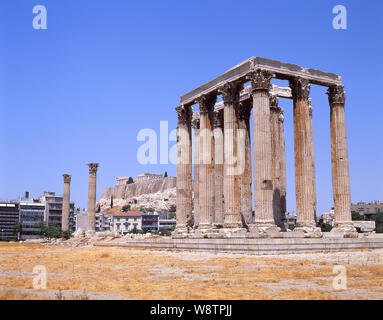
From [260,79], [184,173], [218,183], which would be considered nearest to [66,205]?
[184,173]

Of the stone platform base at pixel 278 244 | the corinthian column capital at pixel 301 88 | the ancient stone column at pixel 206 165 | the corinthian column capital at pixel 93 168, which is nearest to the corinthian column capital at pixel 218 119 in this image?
the ancient stone column at pixel 206 165

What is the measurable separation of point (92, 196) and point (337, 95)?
52516mm

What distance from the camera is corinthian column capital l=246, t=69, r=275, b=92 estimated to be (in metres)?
35.4

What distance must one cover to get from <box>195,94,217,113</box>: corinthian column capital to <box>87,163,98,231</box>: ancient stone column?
133 ft

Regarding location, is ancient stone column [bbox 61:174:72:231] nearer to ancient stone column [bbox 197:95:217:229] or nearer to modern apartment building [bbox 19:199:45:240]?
ancient stone column [bbox 197:95:217:229]

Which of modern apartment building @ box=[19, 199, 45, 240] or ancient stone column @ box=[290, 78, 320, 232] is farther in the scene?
modern apartment building @ box=[19, 199, 45, 240]

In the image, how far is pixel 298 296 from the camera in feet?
37.3

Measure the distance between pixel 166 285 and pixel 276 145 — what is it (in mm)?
32587

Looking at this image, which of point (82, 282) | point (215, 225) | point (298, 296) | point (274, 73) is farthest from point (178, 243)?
point (298, 296)

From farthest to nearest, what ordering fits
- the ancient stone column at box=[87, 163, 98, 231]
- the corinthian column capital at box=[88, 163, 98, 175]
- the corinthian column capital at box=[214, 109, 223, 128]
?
1. the corinthian column capital at box=[88, 163, 98, 175]
2. the ancient stone column at box=[87, 163, 98, 231]
3. the corinthian column capital at box=[214, 109, 223, 128]

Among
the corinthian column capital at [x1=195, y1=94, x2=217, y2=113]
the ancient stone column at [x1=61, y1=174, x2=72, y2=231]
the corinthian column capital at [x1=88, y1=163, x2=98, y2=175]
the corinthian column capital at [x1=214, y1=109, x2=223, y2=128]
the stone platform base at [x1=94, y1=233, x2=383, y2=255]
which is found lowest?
the stone platform base at [x1=94, y1=233, x2=383, y2=255]

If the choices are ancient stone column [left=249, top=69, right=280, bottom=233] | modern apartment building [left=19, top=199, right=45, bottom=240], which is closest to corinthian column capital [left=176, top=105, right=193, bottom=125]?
ancient stone column [left=249, top=69, right=280, bottom=233]
